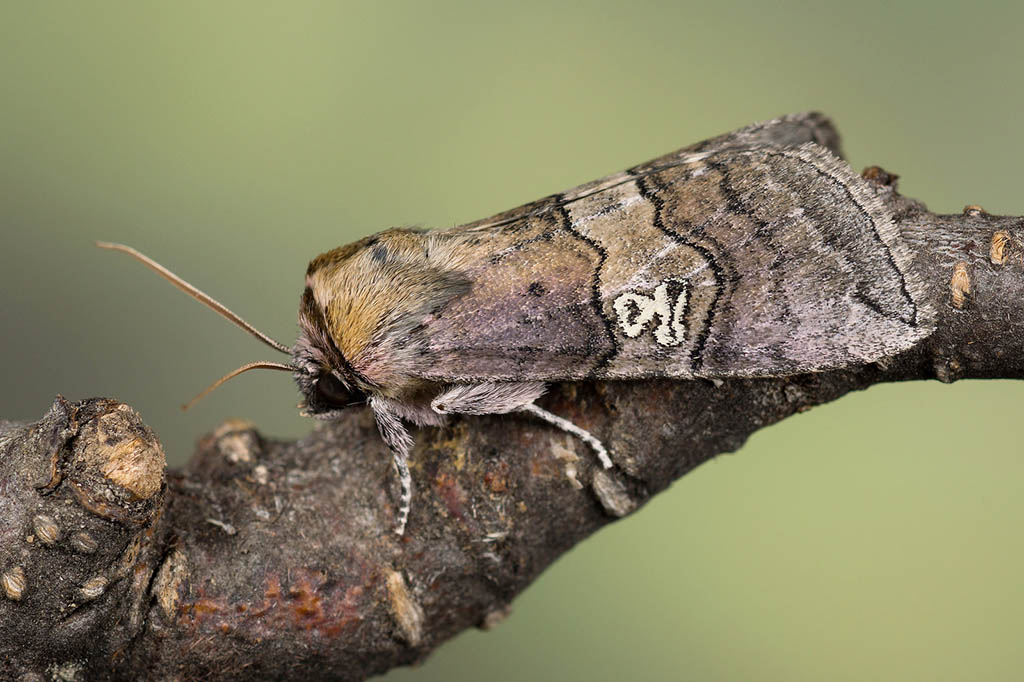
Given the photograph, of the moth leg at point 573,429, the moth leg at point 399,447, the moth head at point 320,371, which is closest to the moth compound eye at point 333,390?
the moth head at point 320,371

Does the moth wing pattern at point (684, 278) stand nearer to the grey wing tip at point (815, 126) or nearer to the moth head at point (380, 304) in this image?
the moth head at point (380, 304)

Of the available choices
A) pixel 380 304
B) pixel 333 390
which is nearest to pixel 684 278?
pixel 380 304

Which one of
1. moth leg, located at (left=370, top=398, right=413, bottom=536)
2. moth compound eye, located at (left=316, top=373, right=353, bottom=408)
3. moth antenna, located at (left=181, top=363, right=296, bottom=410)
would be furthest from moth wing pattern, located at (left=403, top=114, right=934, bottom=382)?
moth antenna, located at (left=181, top=363, right=296, bottom=410)

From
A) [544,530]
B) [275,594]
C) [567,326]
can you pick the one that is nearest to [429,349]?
[567,326]

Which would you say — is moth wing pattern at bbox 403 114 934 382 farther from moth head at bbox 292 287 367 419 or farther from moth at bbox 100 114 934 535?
moth head at bbox 292 287 367 419

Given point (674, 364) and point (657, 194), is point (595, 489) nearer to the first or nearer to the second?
point (674, 364)

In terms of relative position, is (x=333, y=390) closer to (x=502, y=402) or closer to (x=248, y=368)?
(x=248, y=368)
